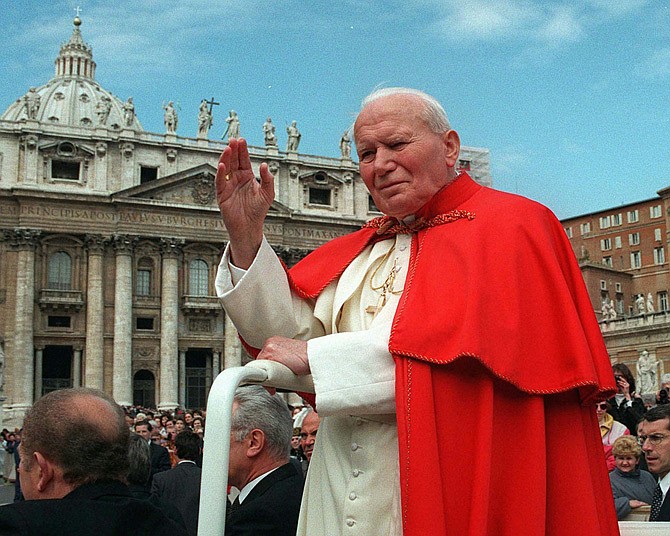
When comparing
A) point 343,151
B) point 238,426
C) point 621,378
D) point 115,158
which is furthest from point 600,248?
point 238,426

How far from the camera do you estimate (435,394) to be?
1871 millimetres

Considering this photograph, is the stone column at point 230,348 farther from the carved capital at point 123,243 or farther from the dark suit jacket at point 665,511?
the dark suit jacket at point 665,511

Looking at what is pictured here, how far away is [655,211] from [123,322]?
33.6 meters

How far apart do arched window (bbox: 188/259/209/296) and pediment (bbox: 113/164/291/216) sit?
2.84 m

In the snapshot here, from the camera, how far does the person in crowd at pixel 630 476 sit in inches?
207

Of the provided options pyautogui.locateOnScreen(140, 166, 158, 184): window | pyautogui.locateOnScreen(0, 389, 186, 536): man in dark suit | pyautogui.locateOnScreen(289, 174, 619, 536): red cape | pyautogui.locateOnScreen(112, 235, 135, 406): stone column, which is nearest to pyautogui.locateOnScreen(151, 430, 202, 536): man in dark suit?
pyautogui.locateOnScreen(0, 389, 186, 536): man in dark suit

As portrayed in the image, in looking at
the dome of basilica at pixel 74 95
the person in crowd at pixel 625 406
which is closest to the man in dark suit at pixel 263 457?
the person in crowd at pixel 625 406

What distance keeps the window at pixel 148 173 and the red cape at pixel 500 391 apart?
131 ft

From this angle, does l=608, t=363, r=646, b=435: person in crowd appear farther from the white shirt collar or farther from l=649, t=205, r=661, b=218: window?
l=649, t=205, r=661, b=218: window

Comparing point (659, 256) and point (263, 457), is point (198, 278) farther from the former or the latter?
point (263, 457)

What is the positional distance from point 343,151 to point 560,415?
43705mm

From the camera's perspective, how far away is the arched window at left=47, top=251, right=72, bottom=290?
38.0 metres

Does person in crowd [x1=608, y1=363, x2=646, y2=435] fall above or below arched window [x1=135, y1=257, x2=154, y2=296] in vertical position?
below

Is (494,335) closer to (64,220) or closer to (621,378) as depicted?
(621,378)
